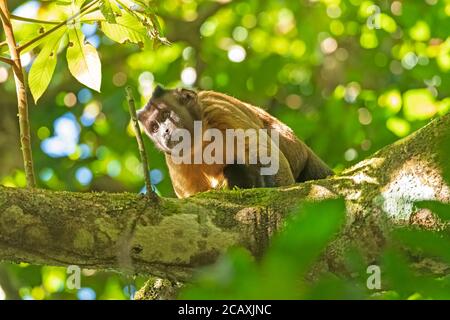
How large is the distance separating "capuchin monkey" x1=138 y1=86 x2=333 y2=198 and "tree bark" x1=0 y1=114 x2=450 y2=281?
2222 mm

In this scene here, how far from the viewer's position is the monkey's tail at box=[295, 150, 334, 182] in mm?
7242

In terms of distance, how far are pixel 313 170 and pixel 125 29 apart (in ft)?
10.9

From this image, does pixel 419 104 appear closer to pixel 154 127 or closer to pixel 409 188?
pixel 154 127

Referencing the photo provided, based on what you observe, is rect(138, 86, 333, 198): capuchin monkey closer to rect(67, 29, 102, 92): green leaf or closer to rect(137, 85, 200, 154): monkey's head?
rect(137, 85, 200, 154): monkey's head

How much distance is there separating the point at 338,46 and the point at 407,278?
10405mm

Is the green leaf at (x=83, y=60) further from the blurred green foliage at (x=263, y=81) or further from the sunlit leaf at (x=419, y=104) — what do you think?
the sunlit leaf at (x=419, y=104)

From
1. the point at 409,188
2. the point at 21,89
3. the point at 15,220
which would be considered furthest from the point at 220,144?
the point at 15,220

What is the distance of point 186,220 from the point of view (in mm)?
3885

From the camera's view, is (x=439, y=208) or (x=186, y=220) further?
(x=186, y=220)

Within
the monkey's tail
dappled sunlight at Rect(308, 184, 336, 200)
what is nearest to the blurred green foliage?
the monkey's tail

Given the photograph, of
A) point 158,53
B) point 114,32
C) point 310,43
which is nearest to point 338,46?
point 310,43
